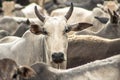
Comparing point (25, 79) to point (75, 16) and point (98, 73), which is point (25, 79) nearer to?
point (98, 73)

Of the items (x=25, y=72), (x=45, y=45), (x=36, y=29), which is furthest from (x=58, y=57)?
(x=25, y=72)

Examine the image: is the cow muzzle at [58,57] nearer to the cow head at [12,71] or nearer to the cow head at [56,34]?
the cow head at [56,34]

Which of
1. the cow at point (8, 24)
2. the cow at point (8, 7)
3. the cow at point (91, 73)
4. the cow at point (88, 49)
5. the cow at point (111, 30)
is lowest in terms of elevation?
the cow at point (8, 7)

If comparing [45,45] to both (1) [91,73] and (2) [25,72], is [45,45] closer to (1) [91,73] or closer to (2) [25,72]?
(2) [25,72]

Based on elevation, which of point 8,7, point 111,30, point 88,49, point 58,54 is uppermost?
point 58,54

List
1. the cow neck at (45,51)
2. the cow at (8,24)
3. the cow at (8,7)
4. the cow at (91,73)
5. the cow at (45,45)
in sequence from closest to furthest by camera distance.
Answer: the cow at (91,73) < the cow at (45,45) < the cow neck at (45,51) < the cow at (8,24) < the cow at (8,7)

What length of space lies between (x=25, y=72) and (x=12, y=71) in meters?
0.15

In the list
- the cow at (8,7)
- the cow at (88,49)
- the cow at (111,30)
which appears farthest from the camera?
the cow at (8,7)

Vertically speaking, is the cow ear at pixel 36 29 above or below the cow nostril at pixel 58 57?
above

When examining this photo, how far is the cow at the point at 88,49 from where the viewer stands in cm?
905

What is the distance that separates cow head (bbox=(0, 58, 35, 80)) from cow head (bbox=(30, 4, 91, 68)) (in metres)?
1.38

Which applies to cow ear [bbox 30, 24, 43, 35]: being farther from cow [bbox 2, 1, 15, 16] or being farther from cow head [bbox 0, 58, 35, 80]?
cow [bbox 2, 1, 15, 16]

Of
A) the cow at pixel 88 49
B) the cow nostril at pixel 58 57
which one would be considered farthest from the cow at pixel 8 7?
the cow nostril at pixel 58 57

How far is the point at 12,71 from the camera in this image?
6.55 m
